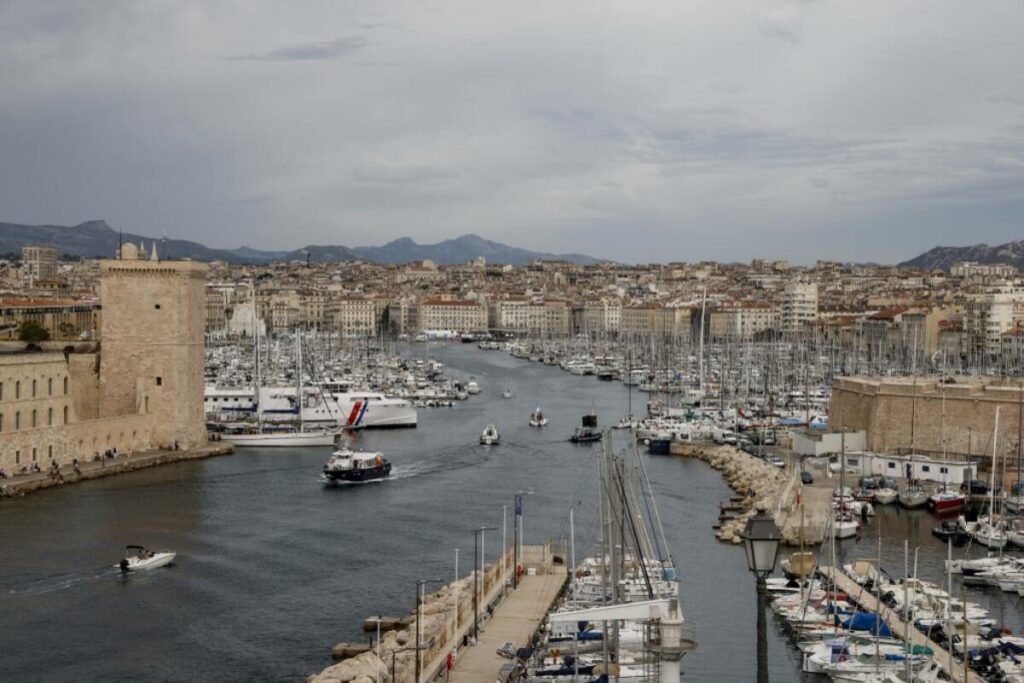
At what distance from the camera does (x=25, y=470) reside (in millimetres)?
22031

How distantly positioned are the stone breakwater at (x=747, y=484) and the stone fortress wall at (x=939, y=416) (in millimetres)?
2034

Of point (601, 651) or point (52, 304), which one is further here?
point (52, 304)

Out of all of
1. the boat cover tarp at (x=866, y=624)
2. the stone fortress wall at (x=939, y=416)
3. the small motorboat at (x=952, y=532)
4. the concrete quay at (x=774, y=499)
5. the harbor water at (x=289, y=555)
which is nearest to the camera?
the boat cover tarp at (x=866, y=624)

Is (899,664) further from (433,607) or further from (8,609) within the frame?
(8,609)

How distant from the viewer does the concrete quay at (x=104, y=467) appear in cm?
2094

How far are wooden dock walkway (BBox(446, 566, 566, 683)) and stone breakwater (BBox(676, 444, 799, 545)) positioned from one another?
82.7 inches

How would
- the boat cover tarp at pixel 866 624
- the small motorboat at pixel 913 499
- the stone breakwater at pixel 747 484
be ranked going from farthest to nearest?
the small motorboat at pixel 913 499 < the stone breakwater at pixel 747 484 < the boat cover tarp at pixel 866 624

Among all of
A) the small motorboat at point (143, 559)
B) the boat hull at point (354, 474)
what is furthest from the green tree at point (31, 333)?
the small motorboat at point (143, 559)

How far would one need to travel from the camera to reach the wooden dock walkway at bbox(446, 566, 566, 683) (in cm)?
1130

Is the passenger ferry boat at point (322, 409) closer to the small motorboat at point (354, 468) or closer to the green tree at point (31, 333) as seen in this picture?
the green tree at point (31, 333)

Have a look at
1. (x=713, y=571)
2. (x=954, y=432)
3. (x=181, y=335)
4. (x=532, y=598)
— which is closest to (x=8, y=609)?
(x=532, y=598)

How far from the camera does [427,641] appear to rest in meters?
12.3

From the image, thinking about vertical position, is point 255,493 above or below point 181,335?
below

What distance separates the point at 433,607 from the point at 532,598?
0.99m
